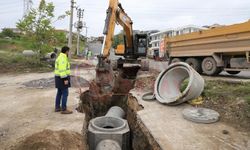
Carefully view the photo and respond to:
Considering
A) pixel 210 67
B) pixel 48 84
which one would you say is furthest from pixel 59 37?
pixel 210 67

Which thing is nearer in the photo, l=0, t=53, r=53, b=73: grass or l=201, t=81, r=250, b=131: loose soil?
l=201, t=81, r=250, b=131: loose soil

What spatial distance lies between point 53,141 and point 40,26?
13.7 meters

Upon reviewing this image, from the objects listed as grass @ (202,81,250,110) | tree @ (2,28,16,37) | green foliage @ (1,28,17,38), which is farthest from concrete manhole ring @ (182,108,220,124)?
tree @ (2,28,16,37)

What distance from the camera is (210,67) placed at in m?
11.3

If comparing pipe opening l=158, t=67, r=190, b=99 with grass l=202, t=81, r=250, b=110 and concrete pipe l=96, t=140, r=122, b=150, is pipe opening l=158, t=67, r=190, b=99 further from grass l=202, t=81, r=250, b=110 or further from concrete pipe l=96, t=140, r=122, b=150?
concrete pipe l=96, t=140, r=122, b=150

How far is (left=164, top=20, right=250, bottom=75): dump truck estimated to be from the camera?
374 inches

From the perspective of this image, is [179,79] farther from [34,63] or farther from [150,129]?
[34,63]

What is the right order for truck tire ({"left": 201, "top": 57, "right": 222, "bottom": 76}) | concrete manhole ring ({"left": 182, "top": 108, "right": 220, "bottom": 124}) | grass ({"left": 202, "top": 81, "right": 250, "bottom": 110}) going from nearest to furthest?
concrete manhole ring ({"left": 182, "top": 108, "right": 220, "bottom": 124}), grass ({"left": 202, "top": 81, "right": 250, "bottom": 110}), truck tire ({"left": 201, "top": 57, "right": 222, "bottom": 76})

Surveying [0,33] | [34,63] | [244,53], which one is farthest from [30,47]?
[0,33]

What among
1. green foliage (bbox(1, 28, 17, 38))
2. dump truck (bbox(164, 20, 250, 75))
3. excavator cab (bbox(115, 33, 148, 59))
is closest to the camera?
dump truck (bbox(164, 20, 250, 75))

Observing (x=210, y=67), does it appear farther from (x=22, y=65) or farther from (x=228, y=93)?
(x=22, y=65)

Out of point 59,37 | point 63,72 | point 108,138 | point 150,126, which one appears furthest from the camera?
point 59,37

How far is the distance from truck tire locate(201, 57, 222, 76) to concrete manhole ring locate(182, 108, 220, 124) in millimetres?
5363

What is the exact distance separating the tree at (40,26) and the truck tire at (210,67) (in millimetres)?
10115
